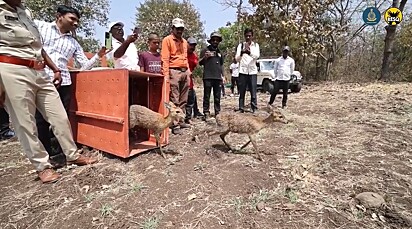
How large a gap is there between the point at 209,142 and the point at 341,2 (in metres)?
17.9

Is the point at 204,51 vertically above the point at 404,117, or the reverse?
the point at 204,51

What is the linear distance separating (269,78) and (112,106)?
36.0 ft

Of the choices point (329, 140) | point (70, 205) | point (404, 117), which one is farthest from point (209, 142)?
point (404, 117)

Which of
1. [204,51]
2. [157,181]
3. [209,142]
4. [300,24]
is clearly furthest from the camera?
[300,24]

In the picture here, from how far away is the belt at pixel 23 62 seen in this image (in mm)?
2783

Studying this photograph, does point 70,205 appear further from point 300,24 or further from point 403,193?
point 300,24

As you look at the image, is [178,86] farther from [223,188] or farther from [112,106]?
[223,188]

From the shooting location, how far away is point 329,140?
455 centimetres

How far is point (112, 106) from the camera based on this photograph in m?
3.58

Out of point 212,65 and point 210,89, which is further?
point 210,89

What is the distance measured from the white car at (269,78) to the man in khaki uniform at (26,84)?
10813 mm

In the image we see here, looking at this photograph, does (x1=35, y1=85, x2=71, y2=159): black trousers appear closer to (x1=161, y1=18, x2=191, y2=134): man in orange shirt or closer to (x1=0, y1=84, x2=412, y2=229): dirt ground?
(x1=0, y1=84, x2=412, y2=229): dirt ground

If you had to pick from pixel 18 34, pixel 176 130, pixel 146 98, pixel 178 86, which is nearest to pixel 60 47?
pixel 18 34

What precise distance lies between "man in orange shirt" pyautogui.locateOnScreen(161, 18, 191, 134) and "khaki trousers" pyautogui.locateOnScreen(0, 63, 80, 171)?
1688mm
